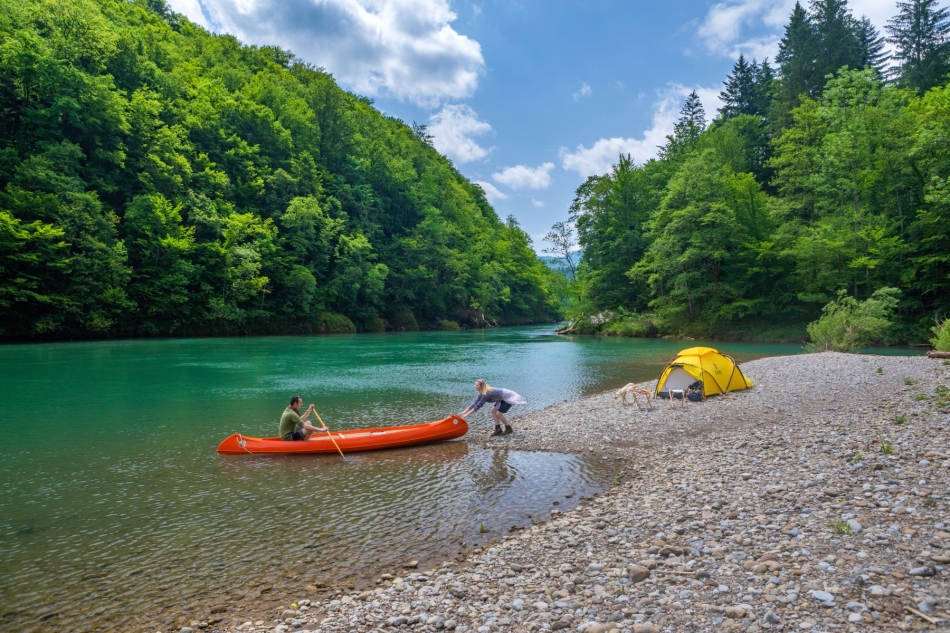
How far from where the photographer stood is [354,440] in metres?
12.5

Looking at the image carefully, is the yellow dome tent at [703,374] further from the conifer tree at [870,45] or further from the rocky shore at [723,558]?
the conifer tree at [870,45]

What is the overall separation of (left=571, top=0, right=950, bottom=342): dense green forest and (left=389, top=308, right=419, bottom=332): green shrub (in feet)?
88.8

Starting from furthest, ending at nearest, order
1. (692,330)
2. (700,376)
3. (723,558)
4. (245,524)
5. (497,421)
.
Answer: (692,330), (700,376), (497,421), (245,524), (723,558)

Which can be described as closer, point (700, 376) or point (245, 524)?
point (245, 524)

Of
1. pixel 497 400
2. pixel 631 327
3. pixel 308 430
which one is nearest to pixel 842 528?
pixel 497 400

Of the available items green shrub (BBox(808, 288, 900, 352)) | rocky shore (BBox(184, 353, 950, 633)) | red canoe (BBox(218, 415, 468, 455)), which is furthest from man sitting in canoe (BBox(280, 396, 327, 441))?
green shrub (BBox(808, 288, 900, 352))

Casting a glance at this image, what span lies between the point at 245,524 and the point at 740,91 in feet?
277

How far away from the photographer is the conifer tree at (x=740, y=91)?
2790 inches

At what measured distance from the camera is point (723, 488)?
314 inches

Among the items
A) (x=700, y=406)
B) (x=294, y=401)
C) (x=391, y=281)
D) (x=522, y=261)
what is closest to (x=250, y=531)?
(x=294, y=401)

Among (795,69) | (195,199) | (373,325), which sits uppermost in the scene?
(795,69)

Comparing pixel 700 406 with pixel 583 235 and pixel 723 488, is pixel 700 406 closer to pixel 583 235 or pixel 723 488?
pixel 723 488

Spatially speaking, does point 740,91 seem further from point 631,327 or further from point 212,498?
point 212,498

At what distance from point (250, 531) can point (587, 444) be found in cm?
781
